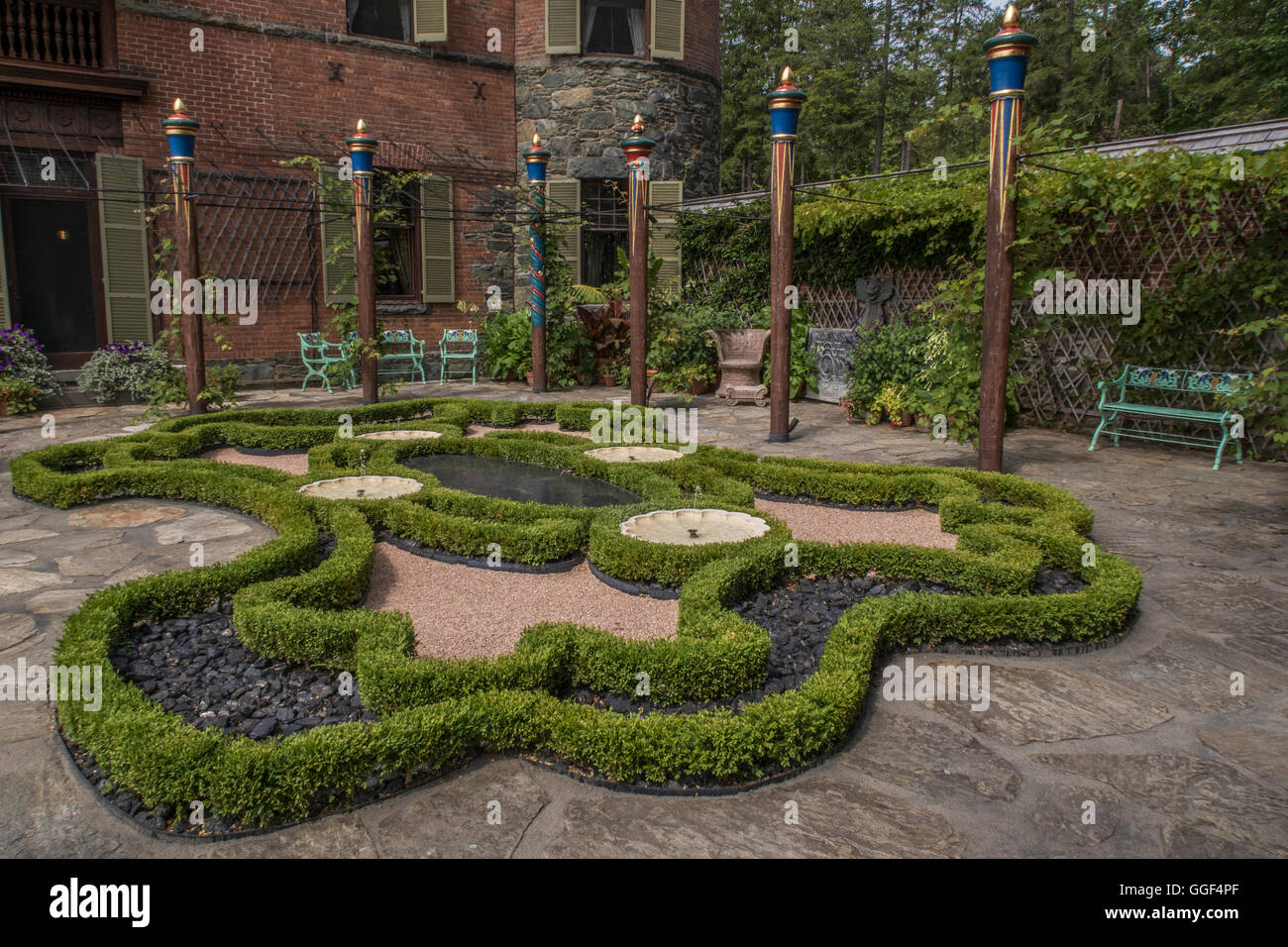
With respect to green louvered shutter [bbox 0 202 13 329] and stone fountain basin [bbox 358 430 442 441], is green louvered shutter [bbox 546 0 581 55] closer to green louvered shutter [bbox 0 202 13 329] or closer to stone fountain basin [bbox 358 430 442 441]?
green louvered shutter [bbox 0 202 13 329]

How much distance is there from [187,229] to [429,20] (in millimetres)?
6005

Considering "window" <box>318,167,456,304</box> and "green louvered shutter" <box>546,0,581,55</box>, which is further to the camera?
"green louvered shutter" <box>546,0,581,55</box>

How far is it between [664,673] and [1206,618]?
2.74m

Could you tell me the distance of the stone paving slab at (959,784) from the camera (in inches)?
100

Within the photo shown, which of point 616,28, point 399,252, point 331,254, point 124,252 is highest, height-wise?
point 616,28

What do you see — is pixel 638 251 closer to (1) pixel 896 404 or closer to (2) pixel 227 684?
(1) pixel 896 404

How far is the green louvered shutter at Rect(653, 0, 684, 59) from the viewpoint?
14281 millimetres

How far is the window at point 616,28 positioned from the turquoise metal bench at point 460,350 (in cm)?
510

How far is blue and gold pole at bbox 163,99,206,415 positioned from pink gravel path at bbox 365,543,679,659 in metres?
5.80

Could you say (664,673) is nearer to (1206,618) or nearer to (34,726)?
(34,726)

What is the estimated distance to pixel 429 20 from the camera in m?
13.4

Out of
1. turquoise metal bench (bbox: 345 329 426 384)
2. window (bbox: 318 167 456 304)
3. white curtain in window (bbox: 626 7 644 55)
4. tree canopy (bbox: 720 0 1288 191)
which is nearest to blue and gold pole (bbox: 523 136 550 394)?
turquoise metal bench (bbox: 345 329 426 384)

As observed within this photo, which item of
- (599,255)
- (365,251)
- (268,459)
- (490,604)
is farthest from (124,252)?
(490,604)

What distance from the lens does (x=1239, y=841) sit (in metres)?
2.57
